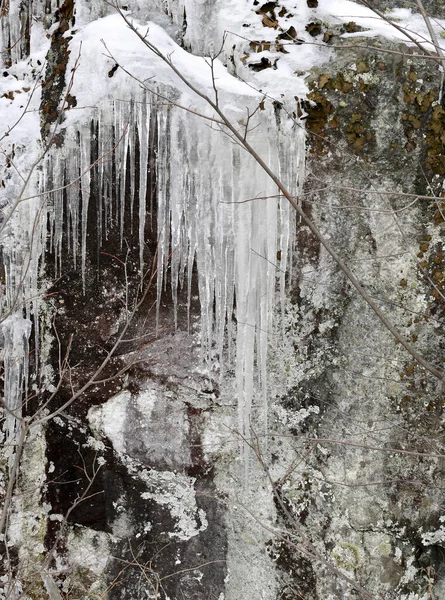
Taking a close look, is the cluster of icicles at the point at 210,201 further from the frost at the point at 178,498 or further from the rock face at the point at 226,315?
the frost at the point at 178,498

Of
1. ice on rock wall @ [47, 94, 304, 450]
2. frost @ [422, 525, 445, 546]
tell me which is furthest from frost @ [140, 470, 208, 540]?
frost @ [422, 525, 445, 546]

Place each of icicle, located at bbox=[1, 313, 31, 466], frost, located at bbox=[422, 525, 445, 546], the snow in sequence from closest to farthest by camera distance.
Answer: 1. the snow
2. frost, located at bbox=[422, 525, 445, 546]
3. icicle, located at bbox=[1, 313, 31, 466]

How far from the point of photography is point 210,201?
3.56 m

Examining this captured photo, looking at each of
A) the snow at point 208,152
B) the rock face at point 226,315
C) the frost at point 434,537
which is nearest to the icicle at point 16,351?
the rock face at point 226,315

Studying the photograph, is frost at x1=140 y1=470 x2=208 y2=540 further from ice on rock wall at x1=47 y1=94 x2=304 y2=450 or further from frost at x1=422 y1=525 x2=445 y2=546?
frost at x1=422 y1=525 x2=445 y2=546

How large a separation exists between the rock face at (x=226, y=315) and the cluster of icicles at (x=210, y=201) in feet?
0.04

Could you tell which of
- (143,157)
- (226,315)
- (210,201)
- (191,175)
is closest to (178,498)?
(226,315)

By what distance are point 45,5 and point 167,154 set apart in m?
1.34

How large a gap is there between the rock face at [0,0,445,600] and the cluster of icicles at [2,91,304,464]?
1 cm

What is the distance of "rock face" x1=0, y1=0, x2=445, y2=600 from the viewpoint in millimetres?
3568

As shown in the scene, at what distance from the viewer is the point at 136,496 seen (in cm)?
375

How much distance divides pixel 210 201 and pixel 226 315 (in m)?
0.69

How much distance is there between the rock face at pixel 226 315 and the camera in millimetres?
3568

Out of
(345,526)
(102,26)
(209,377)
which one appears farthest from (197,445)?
(102,26)
